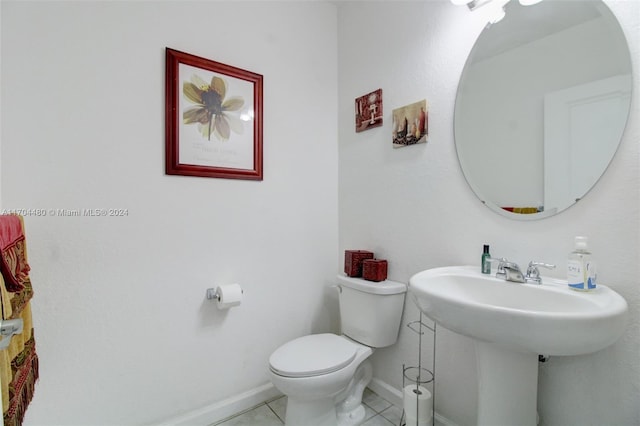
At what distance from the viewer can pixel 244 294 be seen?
1689mm

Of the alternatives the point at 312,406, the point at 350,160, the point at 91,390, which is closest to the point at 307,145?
the point at 350,160

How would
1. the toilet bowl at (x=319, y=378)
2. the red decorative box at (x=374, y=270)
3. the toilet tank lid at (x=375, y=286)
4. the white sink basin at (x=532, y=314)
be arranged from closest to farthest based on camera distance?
the white sink basin at (x=532, y=314) < the toilet bowl at (x=319, y=378) < the toilet tank lid at (x=375, y=286) < the red decorative box at (x=374, y=270)

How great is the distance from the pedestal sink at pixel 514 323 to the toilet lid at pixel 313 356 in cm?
56

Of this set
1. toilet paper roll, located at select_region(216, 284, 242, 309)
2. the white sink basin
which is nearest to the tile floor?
toilet paper roll, located at select_region(216, 284, 242, 309)

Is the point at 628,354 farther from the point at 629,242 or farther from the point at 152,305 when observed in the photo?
the point at 152,305

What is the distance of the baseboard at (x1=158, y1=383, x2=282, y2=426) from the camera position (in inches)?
58.6

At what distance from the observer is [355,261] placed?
5.75ft

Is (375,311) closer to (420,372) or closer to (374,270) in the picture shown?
(374,270)

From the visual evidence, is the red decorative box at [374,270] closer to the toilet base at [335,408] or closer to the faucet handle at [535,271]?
the toilet base at [335,408]

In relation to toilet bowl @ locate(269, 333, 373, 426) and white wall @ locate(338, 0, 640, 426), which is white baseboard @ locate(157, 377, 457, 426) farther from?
toilet bowl @ locate(269, 333, 373, 426)

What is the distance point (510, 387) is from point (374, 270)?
0.78 m

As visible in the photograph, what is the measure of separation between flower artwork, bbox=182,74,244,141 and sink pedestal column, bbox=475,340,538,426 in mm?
1537

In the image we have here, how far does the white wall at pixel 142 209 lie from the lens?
3.92 ft

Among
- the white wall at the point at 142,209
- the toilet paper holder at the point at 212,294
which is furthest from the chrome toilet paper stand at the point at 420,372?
the toilet paper holder at the point at 212,294
